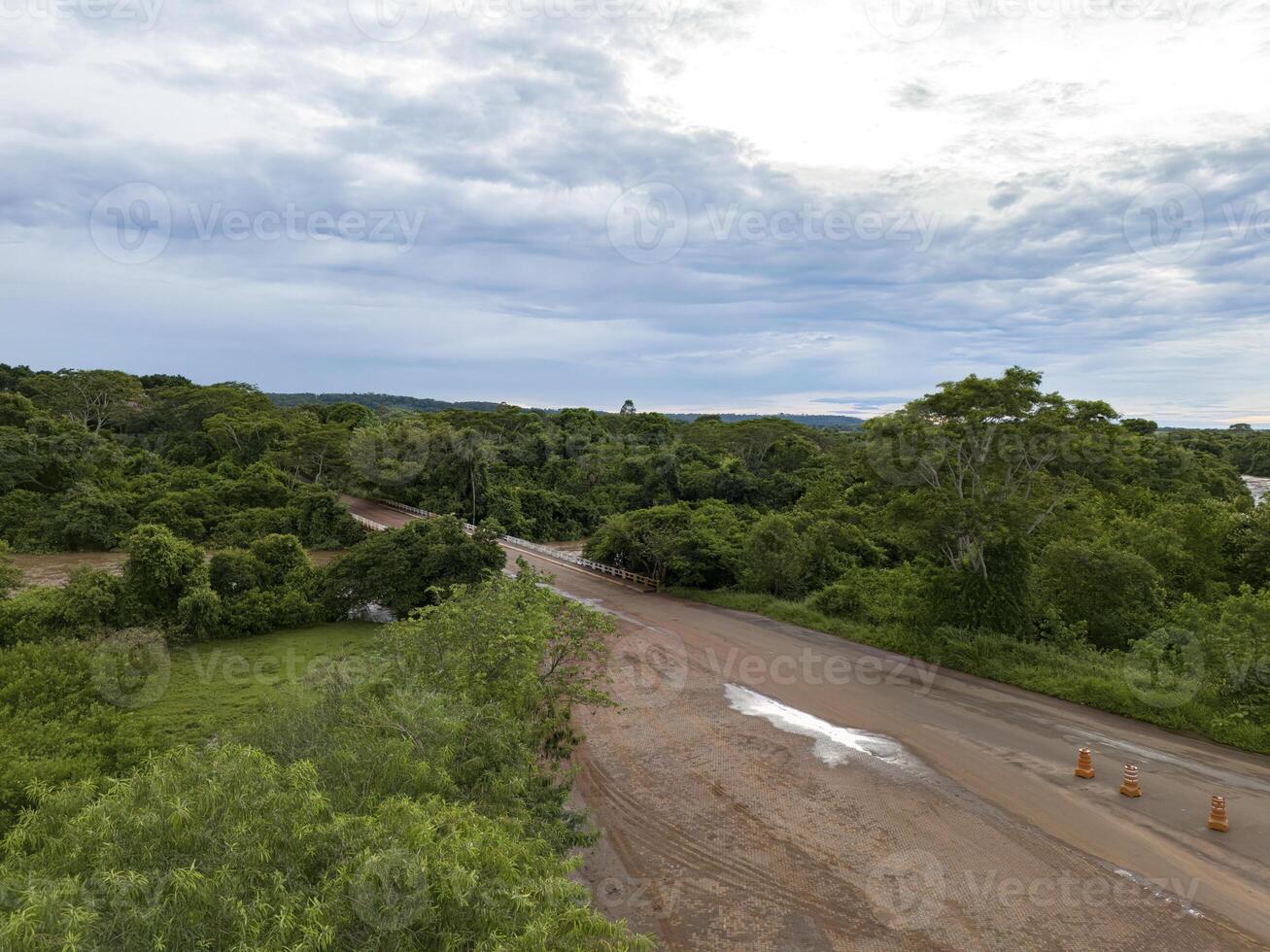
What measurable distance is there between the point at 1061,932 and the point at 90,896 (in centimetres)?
1040

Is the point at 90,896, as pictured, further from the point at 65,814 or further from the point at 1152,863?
the point at 1152,863

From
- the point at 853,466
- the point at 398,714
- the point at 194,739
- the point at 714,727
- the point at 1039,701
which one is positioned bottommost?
the point at 194,739

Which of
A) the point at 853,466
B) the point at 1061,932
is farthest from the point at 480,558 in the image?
the point at 1061,932

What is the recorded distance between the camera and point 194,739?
13.7 metres

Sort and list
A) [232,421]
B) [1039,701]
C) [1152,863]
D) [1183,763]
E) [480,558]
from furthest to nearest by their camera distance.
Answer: [232,421], [480,558], [1039,701], [1183,763], [1152,863]

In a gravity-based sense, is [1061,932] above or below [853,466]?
below
